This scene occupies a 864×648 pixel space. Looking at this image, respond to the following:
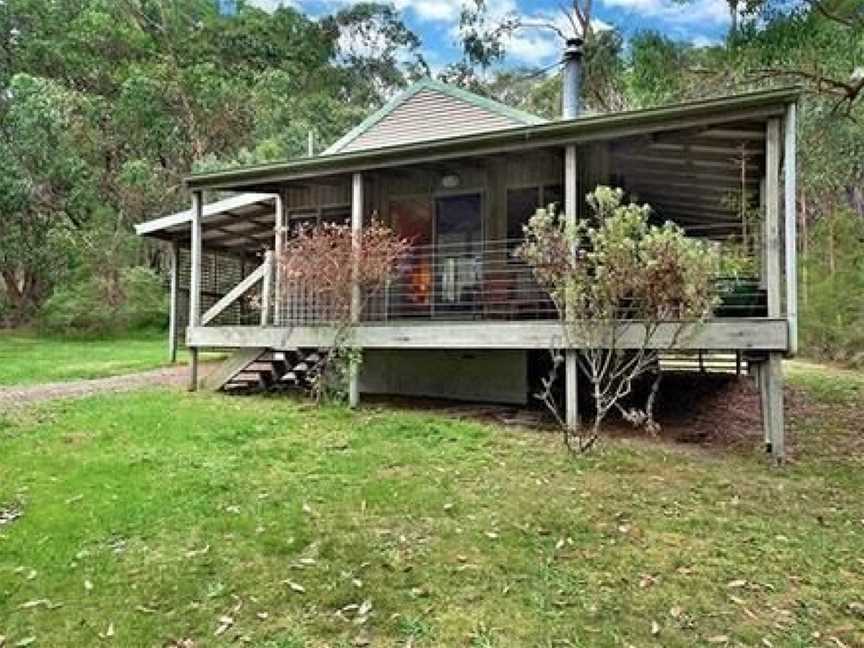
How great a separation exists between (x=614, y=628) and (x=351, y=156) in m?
7.42

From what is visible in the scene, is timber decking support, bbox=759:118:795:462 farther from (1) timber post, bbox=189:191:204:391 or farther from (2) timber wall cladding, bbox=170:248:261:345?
(2) timber wall cladding, bbox=170:248:261:345

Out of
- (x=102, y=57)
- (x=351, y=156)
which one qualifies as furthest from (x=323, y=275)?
(x=102, y=57)

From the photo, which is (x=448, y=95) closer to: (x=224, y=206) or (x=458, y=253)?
(x=458, y=253)

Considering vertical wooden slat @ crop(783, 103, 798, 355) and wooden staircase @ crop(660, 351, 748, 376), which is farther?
wooden staircase @ crop(660, 351, 748, 376)

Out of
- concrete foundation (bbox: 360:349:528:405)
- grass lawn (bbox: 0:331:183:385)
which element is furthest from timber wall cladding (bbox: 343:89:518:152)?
grass lawn (bbox: 0:331:183:385)

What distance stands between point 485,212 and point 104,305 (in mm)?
16462

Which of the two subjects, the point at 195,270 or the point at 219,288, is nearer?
the point at 195,270

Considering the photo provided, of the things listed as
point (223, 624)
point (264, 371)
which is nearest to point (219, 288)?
point (264, 371)

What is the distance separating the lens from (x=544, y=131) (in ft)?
28.0

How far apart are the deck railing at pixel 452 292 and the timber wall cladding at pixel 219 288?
16.3ft

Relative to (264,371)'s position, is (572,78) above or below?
above

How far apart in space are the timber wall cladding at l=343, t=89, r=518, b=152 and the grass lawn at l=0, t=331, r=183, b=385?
6854 mm

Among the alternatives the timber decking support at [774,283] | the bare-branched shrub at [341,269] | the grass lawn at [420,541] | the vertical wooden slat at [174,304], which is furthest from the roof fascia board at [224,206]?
the timber decking support at [774,283]

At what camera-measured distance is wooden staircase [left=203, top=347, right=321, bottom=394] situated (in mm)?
11039
